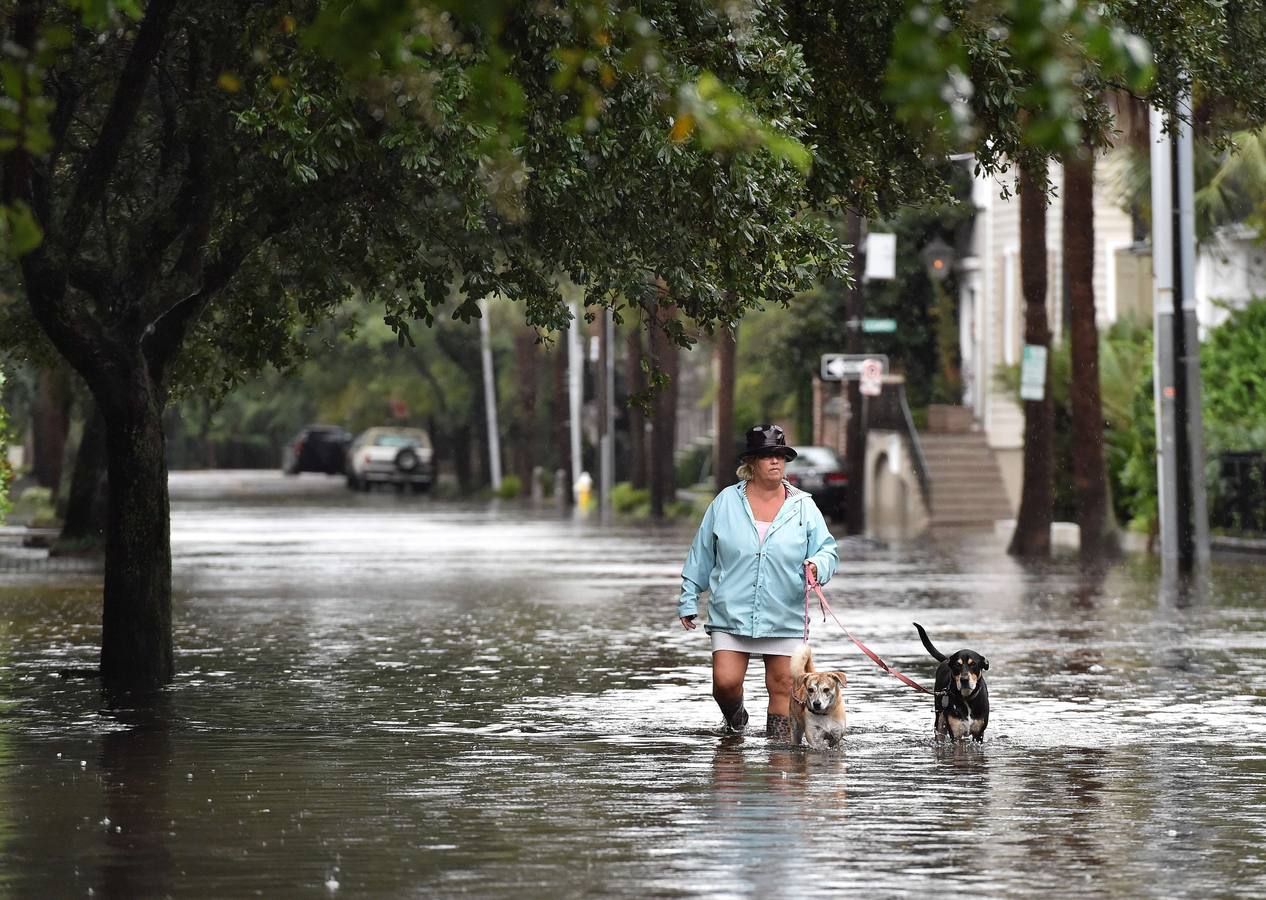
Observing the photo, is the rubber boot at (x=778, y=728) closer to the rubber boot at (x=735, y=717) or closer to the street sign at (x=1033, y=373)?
the rubber boot at (x=735, y=717)

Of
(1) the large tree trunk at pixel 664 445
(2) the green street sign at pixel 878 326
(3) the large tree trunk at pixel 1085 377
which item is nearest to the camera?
(3) the large tree trunk at pixel 1085 377

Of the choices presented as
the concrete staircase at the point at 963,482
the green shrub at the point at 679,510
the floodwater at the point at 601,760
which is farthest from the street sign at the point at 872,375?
the floodwater at the point at 601,760

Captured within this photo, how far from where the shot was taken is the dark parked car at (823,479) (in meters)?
46.6

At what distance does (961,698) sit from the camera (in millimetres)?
11758

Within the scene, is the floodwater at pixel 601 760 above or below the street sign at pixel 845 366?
below

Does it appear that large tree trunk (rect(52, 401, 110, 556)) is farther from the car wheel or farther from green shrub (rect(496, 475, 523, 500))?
the car wheel

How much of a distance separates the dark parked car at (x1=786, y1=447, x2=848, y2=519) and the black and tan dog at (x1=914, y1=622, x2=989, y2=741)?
1345 inches

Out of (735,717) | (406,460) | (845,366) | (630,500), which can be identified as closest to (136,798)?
(735,717)

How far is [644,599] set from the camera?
23.8 metres

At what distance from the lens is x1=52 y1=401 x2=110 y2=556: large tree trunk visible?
31828 mm

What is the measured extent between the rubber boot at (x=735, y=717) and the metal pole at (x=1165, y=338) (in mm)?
16501

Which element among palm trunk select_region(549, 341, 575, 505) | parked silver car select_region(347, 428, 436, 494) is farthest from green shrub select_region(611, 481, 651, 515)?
parked silver car select_region(347, 428, 436, 494)

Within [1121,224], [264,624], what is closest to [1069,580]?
[264,624]

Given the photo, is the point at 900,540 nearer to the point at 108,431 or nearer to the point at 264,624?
the point at 264,624
